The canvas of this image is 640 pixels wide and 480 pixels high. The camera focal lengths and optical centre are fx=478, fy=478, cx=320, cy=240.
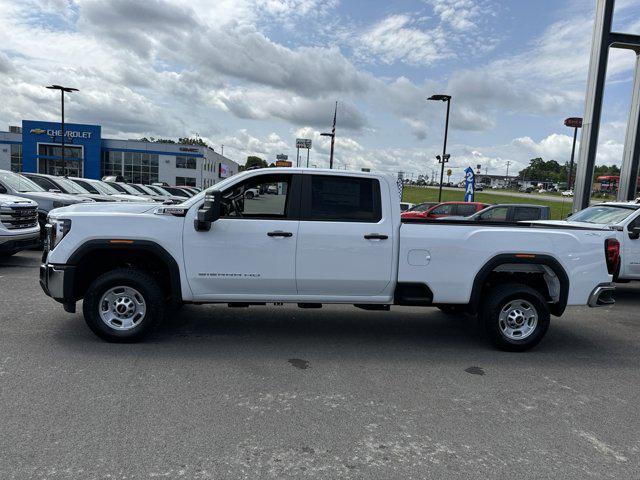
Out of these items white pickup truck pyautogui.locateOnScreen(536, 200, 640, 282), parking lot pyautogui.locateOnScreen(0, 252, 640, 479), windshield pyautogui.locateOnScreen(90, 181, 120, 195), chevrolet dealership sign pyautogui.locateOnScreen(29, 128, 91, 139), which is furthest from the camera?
chevrolet dealership sign pyautogui.locateOnScreen(29, 128, 91, 139)

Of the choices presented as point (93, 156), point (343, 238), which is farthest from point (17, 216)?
point (93, 156)

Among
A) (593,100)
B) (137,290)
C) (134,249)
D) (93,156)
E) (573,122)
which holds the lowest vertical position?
(137,290)

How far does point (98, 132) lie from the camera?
62.1m

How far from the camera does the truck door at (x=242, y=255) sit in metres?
A: 4.96

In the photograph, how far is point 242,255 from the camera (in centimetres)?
498

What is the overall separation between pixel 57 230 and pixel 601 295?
19.6 ft

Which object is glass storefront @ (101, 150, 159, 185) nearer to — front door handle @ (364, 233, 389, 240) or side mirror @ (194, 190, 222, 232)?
side mirror @ (194, 190, 222, 232)

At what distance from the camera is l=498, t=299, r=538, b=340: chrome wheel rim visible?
536 centimetres

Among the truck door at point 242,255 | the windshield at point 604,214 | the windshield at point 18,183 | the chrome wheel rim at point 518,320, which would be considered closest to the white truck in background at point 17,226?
the windshield at point 18,183

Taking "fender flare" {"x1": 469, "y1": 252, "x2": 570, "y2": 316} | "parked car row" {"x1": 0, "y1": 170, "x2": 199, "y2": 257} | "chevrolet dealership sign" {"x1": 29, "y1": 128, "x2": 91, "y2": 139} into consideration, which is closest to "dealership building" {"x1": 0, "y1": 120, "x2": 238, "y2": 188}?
"chevrolet dealership sign" {"x1": 29, "y1": 128, "x2": 91, "y2": 139}

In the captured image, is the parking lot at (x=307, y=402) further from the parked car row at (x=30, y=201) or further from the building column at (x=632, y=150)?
the building column at (x=632, y=150)

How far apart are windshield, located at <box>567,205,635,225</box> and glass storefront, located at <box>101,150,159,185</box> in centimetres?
6452

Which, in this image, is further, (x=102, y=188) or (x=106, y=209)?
(x=102, y=188)

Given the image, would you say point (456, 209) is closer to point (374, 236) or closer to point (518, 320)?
point (518, 320)
